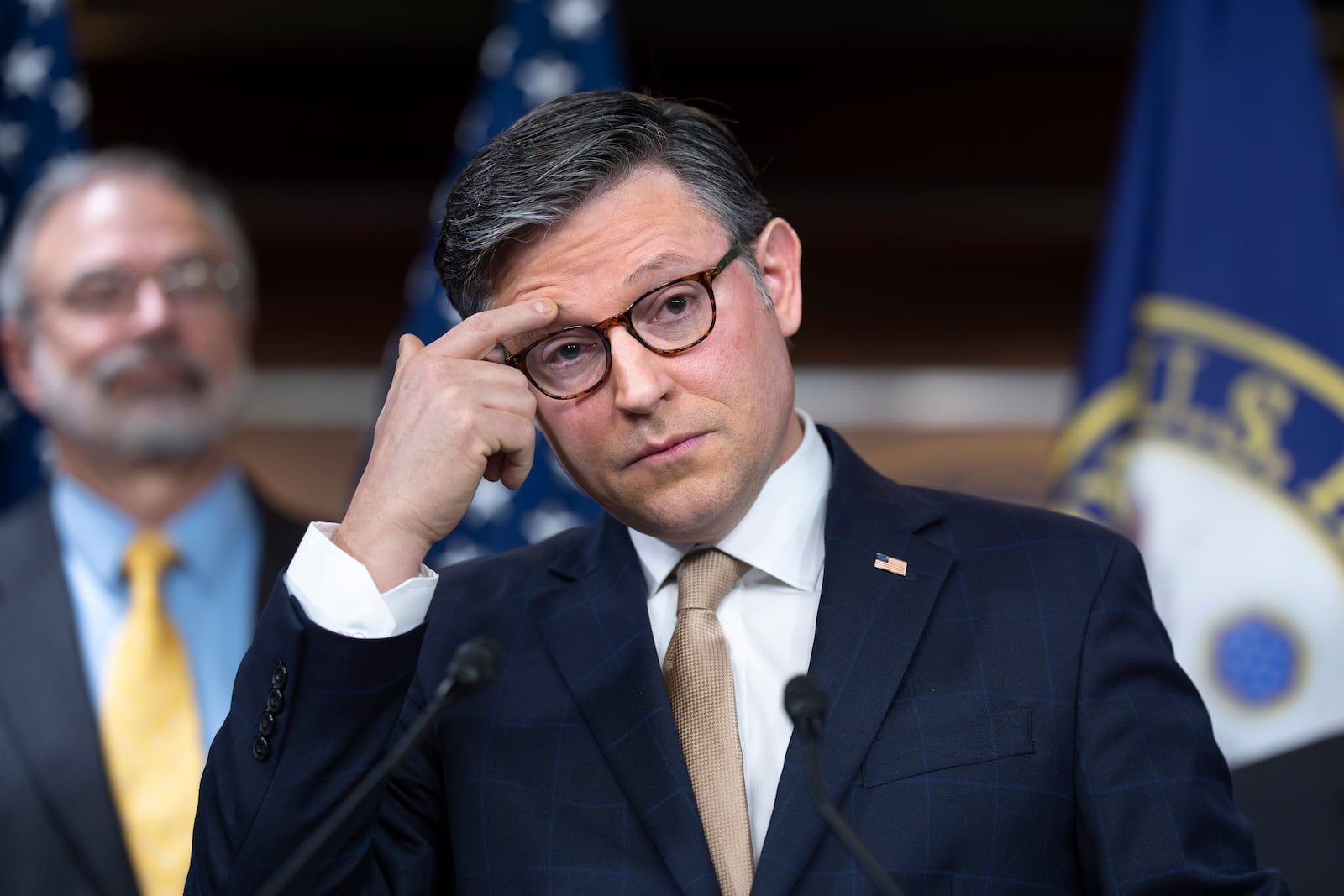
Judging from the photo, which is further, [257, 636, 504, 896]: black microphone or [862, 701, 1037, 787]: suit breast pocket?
[862, 701, 1037, 787]: suit breast pocket

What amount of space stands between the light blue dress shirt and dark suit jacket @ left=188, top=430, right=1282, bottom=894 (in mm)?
1172

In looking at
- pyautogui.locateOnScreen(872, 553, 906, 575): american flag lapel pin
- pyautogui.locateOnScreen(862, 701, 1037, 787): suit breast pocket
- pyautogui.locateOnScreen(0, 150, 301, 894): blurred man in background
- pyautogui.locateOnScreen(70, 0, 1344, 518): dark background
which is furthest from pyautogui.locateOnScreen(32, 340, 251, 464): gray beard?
pyautogui.locateOnScreen(862, 701, 1037, 787): suit breast pocket

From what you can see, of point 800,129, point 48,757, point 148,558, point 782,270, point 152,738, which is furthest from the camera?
point 800,129

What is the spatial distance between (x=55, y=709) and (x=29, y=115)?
1656 millimetres

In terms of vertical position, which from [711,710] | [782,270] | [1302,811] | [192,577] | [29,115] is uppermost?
[782,270]

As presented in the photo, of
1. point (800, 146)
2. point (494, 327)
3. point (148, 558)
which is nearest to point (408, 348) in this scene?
point (494, 327)

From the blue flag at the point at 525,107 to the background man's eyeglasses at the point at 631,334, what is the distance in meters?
1.57

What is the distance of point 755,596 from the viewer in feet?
4.82

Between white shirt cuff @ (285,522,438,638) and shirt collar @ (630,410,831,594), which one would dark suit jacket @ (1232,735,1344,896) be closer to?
shirt collar @ (630,410,831,594)

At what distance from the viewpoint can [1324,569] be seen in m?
2.57

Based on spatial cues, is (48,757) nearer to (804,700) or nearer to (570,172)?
(570,172)

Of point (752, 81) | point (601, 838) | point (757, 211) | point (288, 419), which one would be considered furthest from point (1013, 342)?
point (601, 838)

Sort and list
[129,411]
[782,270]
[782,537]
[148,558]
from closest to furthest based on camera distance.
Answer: [782,537], [782,270], [148,558], [129,411]

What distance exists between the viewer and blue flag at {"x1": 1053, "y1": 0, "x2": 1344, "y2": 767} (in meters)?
2.59
